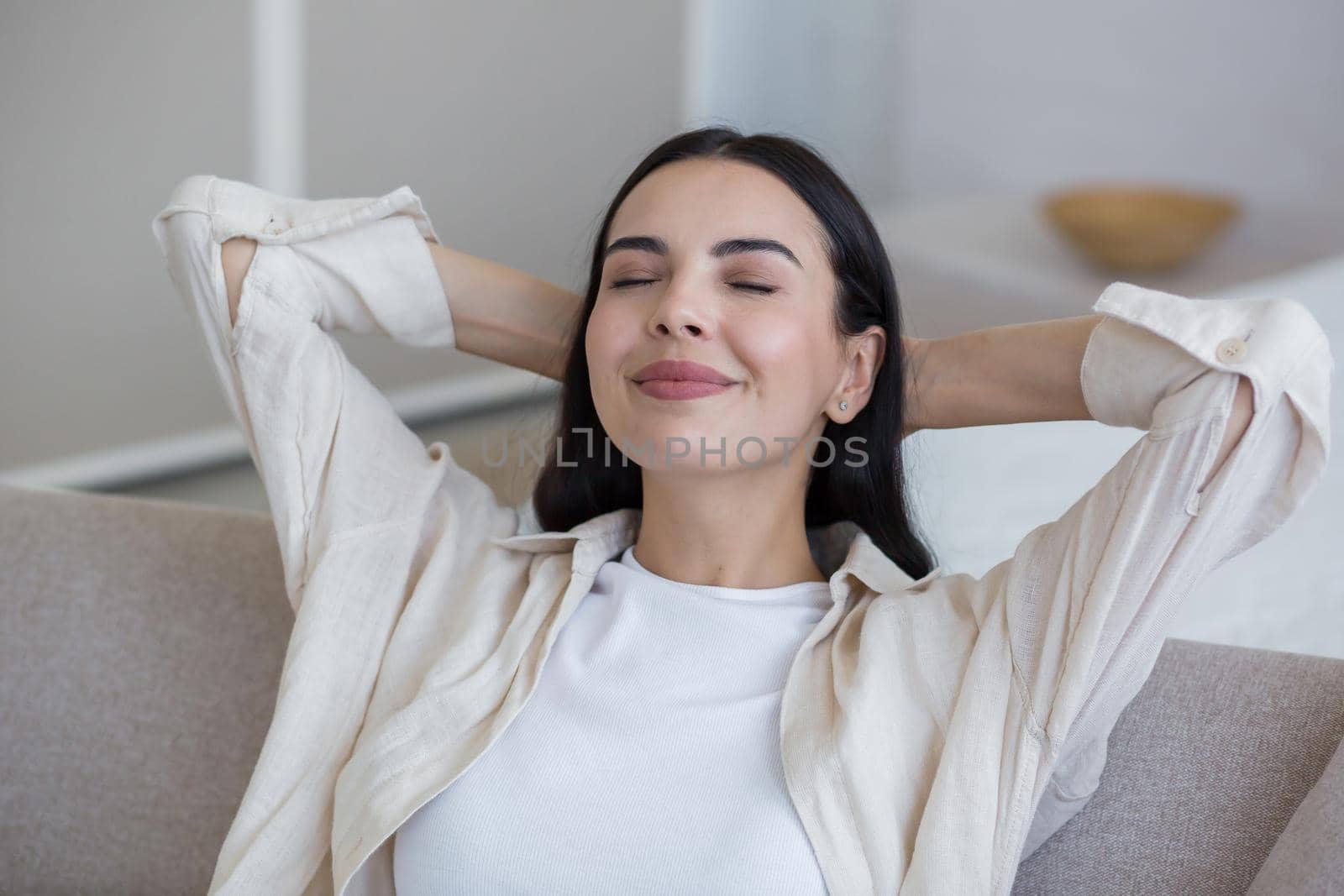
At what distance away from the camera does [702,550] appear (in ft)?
4.77

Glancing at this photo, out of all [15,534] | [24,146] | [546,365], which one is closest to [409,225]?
[546,365]

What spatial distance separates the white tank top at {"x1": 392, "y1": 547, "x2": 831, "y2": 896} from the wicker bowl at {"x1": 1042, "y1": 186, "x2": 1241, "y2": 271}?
2.61m

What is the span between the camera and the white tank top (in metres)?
1.22

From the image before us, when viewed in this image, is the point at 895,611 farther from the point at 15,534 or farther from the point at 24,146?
the point at 24,146

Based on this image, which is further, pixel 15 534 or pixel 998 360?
pixel 15 534

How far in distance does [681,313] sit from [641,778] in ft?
1.49

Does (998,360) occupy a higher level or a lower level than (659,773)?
higher

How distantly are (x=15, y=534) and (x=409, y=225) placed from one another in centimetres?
68

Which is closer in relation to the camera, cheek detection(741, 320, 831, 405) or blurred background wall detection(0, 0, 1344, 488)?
cheek detection(741, 320, 831, 405)

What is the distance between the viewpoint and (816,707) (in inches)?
50.9

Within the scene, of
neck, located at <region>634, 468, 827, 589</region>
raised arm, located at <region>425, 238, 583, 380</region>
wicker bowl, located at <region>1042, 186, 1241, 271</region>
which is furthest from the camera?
wicker bowl, located at <region>1042, 186, 1241, 271</region>

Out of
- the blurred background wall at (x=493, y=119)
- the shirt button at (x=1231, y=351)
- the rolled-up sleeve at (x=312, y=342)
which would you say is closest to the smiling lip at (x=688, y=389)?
the rolled-up sleeve at (x=312, y=342)

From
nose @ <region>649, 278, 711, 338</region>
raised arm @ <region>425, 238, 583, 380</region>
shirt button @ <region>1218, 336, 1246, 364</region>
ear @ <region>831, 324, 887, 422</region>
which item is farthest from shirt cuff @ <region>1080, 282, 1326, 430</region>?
raised arm @ <region>425, 238, 583, 380</region>

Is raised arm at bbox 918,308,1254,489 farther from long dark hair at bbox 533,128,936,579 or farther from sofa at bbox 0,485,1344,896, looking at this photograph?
sofa at bbox 0,485,1344,896
